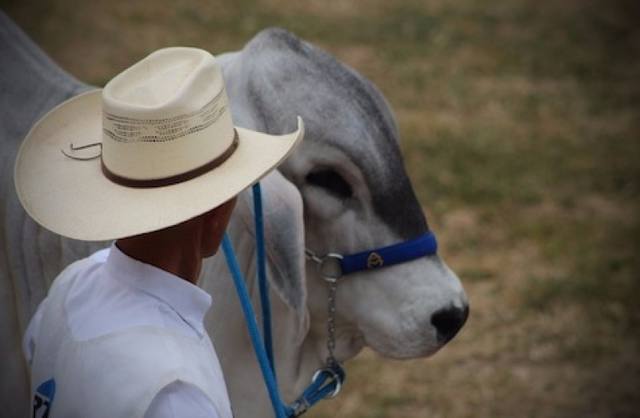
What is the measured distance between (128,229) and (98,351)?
0.73 feet

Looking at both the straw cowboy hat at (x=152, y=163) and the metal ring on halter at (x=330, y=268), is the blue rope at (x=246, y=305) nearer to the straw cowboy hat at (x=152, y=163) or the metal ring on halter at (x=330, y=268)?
the straw cowboy hat at (x=152, y=163)

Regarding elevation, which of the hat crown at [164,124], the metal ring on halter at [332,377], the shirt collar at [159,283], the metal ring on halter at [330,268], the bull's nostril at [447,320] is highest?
the hat crown at [164,124]

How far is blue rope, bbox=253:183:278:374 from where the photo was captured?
92.5 inches

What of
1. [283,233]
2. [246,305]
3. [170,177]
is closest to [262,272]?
[283,233]

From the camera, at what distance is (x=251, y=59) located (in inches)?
109

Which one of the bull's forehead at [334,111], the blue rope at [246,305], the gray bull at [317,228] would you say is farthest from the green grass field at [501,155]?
the blue rope at [246,305]

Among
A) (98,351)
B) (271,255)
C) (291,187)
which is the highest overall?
(98,351)

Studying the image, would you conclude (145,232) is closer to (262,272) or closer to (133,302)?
(133,302)

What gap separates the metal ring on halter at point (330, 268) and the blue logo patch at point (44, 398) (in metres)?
1.00

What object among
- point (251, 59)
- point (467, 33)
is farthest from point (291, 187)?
point (467, 33)

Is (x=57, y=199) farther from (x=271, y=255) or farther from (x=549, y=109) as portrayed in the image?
(x=549, y=109)

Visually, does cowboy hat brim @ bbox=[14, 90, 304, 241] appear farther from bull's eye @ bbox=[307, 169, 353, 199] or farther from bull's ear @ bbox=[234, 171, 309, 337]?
bull's eye @ bbox=[307, 169, 353, 199]

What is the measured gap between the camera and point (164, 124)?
184cm

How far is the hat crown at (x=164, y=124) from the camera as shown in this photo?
1845 mm
